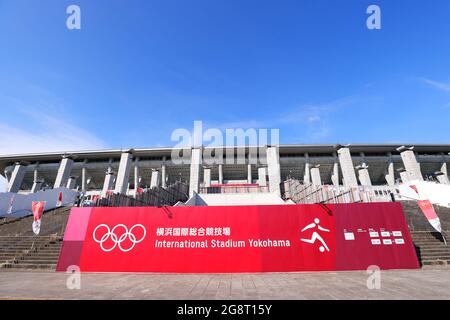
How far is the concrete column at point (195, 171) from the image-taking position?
38.2m

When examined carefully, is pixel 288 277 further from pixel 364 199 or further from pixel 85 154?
pixel 85 154

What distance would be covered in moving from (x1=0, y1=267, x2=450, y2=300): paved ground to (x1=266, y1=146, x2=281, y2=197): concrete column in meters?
27.7

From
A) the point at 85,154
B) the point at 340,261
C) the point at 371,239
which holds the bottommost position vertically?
the point at 340,261

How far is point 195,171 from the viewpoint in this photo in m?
40.9

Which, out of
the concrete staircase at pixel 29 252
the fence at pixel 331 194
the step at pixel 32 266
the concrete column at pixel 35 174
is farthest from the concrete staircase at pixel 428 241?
the concrete column at pixel 35 174

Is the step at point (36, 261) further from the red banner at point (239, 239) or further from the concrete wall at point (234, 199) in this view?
the concrete wall at point (234, 199)

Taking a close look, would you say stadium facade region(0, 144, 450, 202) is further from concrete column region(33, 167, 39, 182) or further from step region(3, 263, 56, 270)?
step region(3, 263, 56, 270)

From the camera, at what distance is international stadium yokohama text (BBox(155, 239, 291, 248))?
10.8m

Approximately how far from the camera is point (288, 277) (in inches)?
358

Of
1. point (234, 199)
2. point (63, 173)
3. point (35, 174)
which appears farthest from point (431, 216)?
point (35, 174)

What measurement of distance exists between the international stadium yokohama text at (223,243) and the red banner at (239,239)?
5 cm

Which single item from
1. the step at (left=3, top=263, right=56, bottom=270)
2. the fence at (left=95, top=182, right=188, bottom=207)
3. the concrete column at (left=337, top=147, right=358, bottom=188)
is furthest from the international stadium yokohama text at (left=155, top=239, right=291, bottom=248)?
the concrete column at (left=337, top=147, right=358, bottom=188)
